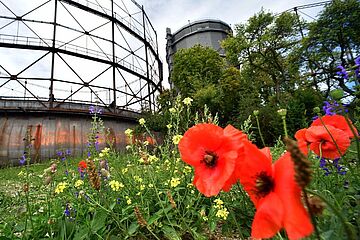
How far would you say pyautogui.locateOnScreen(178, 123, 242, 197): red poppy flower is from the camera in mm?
421

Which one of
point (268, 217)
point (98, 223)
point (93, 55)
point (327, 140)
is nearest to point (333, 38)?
point (93, 55)

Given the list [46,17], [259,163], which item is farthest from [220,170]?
[46,17]

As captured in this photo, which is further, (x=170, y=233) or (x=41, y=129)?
(x=41, y=129)

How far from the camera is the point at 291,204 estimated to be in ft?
0.98

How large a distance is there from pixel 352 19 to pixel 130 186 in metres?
15.7

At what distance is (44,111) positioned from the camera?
31.7 feet

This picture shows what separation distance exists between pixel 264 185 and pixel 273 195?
0.09 ft

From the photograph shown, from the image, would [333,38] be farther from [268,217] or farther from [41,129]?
[268,217]

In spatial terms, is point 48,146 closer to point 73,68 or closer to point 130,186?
point 73,68

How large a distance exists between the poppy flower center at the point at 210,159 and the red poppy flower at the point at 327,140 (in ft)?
1.24

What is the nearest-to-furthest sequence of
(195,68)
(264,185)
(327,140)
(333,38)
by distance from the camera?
(264,185), (327,140), (333,38), (195,68)

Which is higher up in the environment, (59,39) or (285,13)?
(285,13)

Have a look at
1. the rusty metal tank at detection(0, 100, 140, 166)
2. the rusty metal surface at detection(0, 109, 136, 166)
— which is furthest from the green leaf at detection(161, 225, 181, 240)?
the rusty metal surface at detection(0, 109, 136, 166)

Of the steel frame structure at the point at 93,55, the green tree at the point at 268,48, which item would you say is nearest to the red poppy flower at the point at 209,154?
the steel frame structure at the point at 93,55
